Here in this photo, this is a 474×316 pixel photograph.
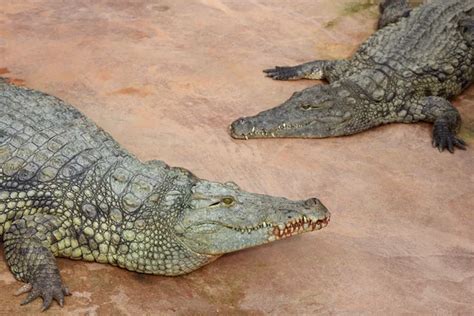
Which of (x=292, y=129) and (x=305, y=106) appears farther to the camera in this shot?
(x=305, y=106)

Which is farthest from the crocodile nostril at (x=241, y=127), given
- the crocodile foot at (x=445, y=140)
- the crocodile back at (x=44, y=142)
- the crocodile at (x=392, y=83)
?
the crocodile foot at (x=445, y=140)

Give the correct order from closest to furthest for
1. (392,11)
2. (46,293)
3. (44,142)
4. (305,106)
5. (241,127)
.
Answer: (46,293) < (44,142) < (241,127) < (305,106) < (392,11)

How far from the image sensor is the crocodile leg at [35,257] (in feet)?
11.9

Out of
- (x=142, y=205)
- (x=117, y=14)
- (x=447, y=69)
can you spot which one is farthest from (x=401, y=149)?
(x=117, y=14)

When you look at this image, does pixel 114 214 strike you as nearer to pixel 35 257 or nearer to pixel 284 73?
pixel 35 257

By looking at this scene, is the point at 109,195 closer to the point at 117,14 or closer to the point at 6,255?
the point at 6,255

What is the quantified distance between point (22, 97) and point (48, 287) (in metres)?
1.43

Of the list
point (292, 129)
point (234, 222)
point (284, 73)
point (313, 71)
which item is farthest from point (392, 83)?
point (234, 222)

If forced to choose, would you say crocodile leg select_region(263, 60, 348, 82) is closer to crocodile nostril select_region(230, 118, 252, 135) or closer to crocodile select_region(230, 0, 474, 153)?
crocodile select_region(230, 0, 474, 153)

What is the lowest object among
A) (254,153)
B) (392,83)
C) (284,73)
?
(254,153)

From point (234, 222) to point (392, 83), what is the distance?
3.12 metres

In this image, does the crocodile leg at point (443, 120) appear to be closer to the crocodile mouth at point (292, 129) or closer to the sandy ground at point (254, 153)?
the sandy ground at point (254, 153)

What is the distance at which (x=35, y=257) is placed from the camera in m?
3.73

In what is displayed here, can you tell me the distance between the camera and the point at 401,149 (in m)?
5.58
